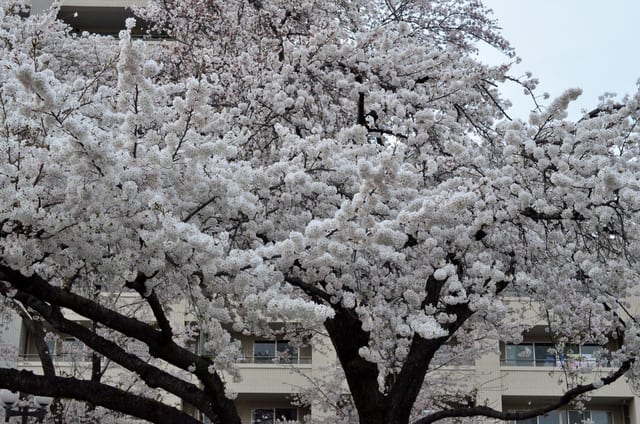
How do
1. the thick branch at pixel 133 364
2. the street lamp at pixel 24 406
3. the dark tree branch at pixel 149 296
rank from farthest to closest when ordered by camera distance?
the street lamp at pixel 24 406, the thick branch at pixel 133 364, the dark tree branch at pixel 149 296

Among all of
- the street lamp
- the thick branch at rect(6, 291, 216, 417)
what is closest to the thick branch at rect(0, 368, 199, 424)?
the thick branch at rect(6, 291, 216, 417)

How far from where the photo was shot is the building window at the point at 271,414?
2083 centimetres

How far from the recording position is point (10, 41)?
5734mm

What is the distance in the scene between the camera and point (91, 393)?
6.13 metres

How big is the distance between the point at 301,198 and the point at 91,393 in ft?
7.51

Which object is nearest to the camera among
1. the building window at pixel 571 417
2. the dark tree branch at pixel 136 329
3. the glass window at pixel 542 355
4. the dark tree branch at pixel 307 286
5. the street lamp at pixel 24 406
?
the dark tree branch at pixel 136 329

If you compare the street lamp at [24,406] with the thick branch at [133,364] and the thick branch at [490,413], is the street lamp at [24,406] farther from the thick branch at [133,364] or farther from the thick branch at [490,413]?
the thick branch at [490,413]

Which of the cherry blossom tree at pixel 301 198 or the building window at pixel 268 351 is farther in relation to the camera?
the building window at pixel 268 351

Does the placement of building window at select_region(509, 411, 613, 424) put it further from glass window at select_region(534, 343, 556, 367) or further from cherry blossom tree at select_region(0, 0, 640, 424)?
cherry blossom tree at select_region(0, 0, 640, 424)

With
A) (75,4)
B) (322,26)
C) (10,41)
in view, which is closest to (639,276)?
(322,26)

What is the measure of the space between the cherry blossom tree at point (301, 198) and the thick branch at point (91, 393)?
15 mm

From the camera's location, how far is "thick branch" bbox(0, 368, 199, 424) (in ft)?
19.0

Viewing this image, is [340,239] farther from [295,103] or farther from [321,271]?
[295,103]

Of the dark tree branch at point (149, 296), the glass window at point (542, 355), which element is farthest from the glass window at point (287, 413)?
the dark tree branch at point (149, 296)
